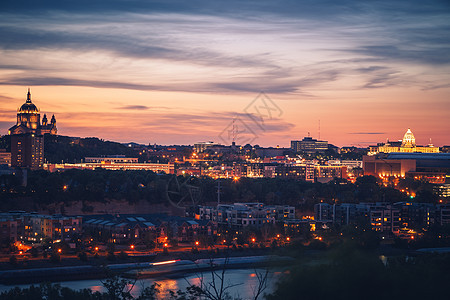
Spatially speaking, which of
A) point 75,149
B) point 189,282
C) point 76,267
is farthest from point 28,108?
point 189,282

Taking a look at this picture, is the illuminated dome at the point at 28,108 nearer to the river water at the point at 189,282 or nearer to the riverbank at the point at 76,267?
the riverbank at the point at 76,267

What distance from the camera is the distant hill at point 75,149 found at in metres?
46.7

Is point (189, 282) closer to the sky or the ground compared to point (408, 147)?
closer to the ground

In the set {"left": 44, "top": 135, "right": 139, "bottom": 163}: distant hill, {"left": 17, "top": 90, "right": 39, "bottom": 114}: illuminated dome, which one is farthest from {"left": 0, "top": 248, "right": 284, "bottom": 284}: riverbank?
{"left": 17, "top": 90, "right": 39, "bottom": 114}: illuminated dome

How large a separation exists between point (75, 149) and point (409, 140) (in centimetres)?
2218

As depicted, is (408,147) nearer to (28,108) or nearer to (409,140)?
(409,140)

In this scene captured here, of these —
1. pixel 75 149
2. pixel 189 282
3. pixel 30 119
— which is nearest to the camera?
pixel 189 282

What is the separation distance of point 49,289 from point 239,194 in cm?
1688

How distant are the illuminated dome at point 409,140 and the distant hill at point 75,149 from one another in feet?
59.0

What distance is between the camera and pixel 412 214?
2223cm

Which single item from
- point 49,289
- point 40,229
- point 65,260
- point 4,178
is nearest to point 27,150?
point 4,178

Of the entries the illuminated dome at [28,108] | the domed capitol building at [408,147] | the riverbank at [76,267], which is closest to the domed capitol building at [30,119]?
the illuminated dome at [28,108]

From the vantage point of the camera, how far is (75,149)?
4847 cm

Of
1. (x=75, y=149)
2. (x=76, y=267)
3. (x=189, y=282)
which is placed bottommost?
(x=189, y=282)
